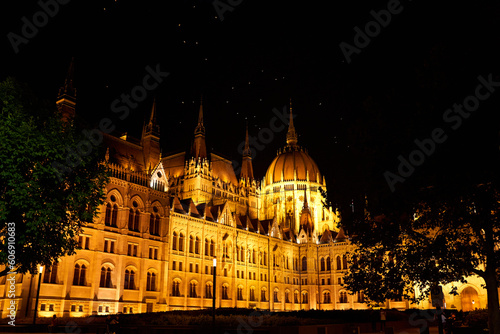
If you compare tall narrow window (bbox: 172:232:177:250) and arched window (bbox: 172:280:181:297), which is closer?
arched window (bbox: 172:280:181:297)

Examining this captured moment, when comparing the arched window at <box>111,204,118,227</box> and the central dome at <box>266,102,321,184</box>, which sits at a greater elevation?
the central dome at <box>266,102,321,184</box>

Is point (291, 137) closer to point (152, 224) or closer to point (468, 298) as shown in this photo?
point (468, 298)

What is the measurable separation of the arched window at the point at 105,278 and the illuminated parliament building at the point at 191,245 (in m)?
0.12

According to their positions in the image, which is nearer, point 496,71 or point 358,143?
point 496,71

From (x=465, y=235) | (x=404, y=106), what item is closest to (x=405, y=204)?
(x=465, y=235)

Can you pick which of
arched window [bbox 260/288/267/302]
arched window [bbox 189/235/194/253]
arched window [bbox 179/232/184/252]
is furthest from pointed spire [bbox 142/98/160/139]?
arched window [bbox 260/288/267/302]

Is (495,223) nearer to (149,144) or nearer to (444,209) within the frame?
(444,209)

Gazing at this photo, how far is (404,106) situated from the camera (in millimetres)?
23797

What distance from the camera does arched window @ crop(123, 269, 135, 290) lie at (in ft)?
174

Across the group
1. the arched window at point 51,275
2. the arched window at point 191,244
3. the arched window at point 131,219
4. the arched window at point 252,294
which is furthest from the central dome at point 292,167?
the arched window at point 51,275

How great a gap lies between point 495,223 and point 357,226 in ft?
23.4

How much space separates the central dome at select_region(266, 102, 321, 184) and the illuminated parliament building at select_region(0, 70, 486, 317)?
416 millimetres

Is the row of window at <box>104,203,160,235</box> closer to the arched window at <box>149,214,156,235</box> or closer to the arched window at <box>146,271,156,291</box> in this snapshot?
the arched window at <box>149,214,156,235</box>

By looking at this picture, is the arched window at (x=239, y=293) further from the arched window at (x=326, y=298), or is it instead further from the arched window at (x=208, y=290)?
the arched window at (x=326, y=298)
